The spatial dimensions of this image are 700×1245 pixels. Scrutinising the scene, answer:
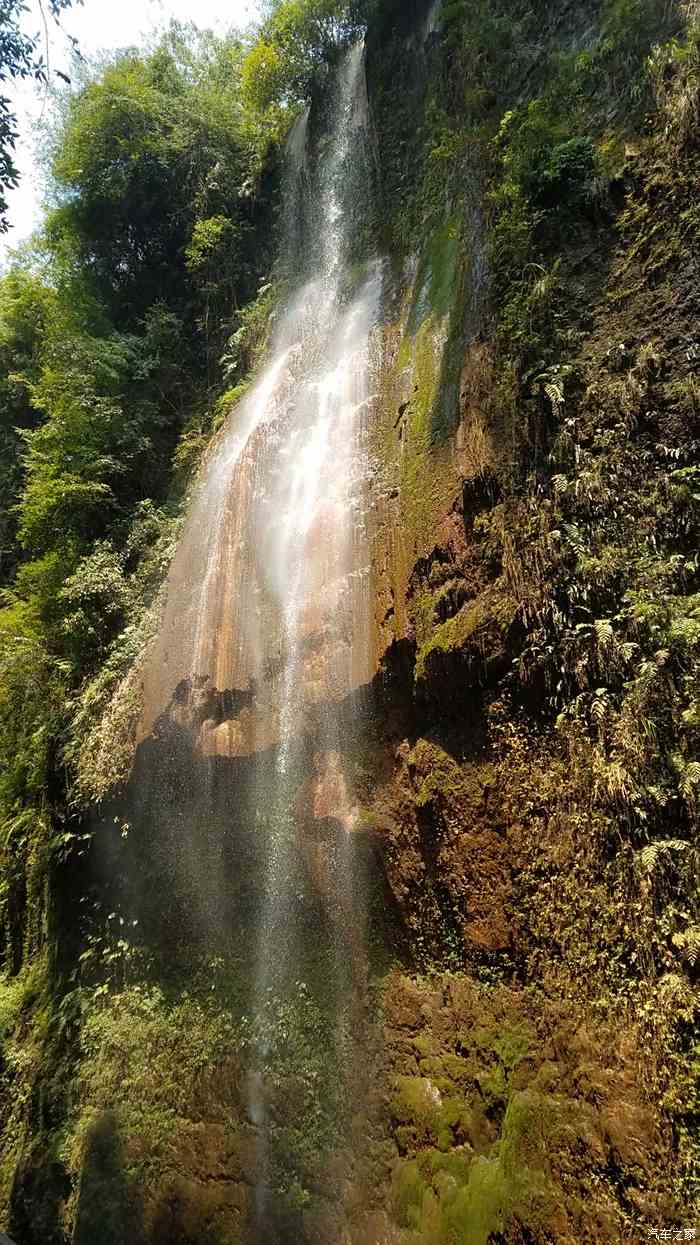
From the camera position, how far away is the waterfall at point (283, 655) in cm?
550

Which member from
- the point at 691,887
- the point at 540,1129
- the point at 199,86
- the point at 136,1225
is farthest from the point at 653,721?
the point at 199,86

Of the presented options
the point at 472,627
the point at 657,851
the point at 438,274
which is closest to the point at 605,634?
the point at 472,627

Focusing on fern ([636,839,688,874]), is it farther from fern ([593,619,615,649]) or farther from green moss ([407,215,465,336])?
green moss ([407,215,465,336])

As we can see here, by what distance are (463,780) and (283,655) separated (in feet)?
8.09

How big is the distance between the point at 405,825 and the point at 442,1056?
165 centimetres

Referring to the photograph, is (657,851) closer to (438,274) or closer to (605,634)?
(605,634)

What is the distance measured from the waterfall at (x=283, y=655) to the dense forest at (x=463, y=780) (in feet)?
0.43

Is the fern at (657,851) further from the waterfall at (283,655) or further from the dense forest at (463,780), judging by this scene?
the waterfall at (283,655)

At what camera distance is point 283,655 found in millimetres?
6461

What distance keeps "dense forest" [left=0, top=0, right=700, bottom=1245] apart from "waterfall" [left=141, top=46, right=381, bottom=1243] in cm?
13

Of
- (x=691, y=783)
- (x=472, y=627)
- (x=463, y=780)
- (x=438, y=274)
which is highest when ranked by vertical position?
(x=438, y=274)

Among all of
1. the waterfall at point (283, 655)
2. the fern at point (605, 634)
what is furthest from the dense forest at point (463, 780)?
the waterfall at point (283, 655)

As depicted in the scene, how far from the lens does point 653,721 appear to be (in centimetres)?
398

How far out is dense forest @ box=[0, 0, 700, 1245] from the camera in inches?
149
